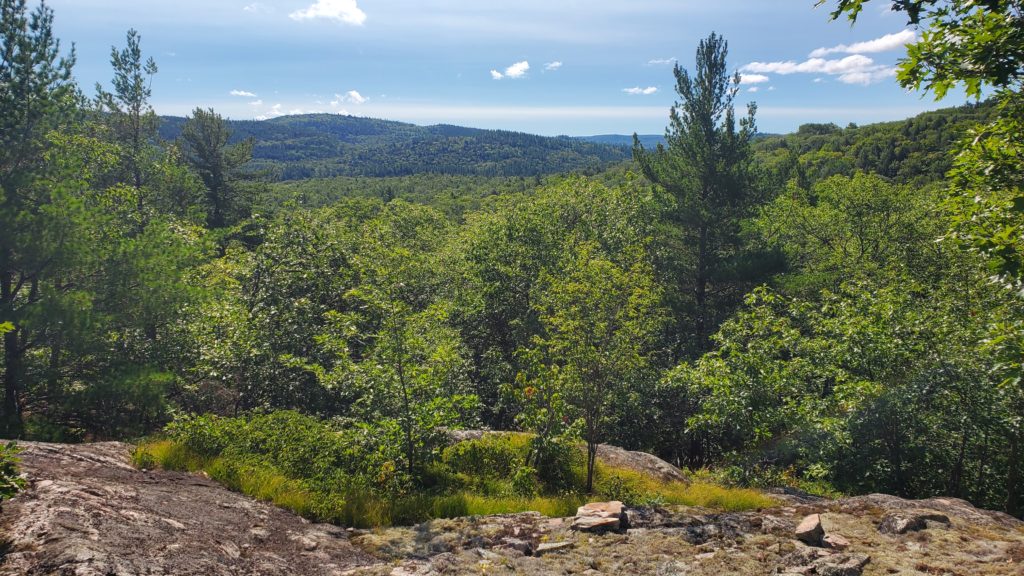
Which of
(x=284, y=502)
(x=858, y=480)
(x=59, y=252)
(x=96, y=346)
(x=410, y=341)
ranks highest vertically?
(x=59, y=252)

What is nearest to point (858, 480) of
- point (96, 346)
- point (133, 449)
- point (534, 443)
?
point (534, 443)

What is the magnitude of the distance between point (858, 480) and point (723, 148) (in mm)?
15111

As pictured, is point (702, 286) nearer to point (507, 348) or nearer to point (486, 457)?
point (507, 348)

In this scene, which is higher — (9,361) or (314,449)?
(9,361)

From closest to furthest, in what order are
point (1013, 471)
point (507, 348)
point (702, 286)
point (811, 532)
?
point (811, 532), point (1013, 471), point (507, 348), point (702, 286)

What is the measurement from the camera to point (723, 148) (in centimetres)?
2267

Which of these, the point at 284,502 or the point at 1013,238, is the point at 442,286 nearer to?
the point at 284,502

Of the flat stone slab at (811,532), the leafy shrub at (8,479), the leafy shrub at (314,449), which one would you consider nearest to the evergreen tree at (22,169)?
the leafy shrub at (314,449)

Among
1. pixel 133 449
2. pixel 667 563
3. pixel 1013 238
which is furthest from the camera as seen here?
pixel 133 449

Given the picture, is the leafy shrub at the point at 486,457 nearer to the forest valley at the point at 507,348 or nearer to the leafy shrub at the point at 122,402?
the forest valley at the point at 507,348

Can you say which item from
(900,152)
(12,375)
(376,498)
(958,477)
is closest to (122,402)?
(12,375)

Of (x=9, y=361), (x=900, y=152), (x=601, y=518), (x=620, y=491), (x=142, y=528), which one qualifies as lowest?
(x=620, y=491)

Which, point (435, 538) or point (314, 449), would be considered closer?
point (435, 538)

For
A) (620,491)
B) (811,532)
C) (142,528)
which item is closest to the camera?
(142,528)
